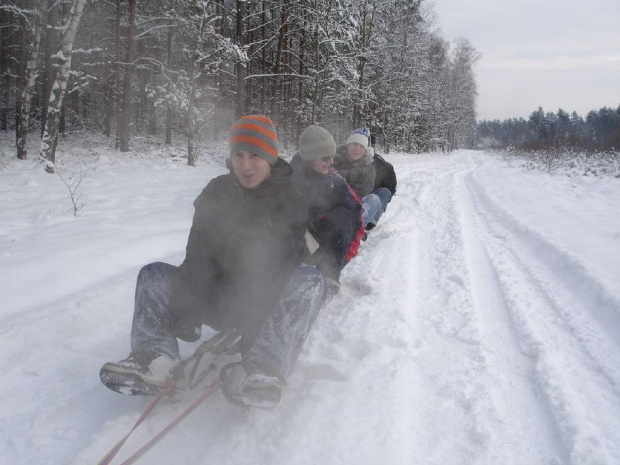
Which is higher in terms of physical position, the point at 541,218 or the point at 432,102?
the point at 432,102

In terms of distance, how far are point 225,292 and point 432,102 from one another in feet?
126

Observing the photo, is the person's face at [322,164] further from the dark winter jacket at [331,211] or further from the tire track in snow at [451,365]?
the tire track in snow at [451,365]

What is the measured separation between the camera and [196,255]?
207cm

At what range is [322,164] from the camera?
3.42 m

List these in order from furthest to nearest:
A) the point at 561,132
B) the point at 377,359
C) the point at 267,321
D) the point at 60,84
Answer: the point at 561,132, the point at 60,84, the point at 377,359, the point at 267,321

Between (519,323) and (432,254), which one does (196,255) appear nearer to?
(519,323)

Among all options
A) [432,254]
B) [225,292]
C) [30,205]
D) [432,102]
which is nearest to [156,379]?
[225,292]

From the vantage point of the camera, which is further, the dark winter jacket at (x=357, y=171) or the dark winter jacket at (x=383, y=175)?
the dark winter jacket at (x=383, y=175)

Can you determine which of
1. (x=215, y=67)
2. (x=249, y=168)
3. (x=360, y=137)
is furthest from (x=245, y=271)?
(x=215, y=67)

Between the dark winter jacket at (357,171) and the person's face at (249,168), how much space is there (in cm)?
293

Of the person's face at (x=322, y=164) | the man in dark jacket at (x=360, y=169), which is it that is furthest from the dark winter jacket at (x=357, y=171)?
the person's face at (x=322, y=164)

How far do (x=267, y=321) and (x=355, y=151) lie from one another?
340 cm

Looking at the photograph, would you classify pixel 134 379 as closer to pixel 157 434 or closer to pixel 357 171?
pixel 157 434

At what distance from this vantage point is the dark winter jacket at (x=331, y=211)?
323 centimetres
